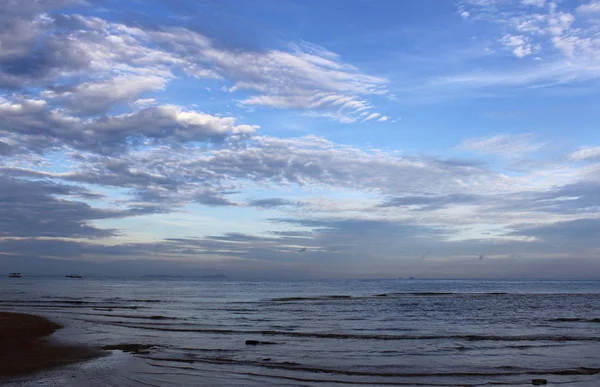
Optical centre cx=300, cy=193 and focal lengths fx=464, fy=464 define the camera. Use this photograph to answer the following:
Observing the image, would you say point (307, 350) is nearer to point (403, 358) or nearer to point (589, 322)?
point (403, 358)

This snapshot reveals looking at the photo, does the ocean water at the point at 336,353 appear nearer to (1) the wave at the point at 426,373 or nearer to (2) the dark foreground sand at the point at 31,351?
(1) the wave at the point at 426,373

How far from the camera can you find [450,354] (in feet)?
70.4

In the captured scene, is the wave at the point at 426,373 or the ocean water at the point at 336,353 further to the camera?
the wave at the point at 426,373

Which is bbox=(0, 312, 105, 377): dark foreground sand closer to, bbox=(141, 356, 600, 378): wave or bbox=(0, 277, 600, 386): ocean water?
bbox=(0, 277, 600, 386): ocean water

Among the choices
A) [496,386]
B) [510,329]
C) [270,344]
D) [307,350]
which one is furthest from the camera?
[510,329]

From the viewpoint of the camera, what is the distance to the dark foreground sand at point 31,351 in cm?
1712

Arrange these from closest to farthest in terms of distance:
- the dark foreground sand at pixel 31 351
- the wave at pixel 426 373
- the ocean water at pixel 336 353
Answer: the ocean water at pixel 336 353
the wave at pixel 426 373
the dark foreground sand at pixel 31 351

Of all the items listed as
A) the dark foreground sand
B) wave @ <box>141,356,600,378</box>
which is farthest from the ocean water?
the dark foreground sand

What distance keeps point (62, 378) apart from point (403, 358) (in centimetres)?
1348

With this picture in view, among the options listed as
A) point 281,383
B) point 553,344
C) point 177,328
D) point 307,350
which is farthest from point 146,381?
point 553,344

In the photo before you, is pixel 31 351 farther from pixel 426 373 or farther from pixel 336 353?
pixel 426 373

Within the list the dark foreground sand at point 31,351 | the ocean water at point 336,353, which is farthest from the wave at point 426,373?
the dark foreground sand at point 31,351

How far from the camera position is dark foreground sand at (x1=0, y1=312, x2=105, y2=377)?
56.2 feet

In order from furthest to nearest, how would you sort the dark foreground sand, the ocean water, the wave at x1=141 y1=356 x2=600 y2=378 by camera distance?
the dark foreground sand, the wave at x1=141 y1=356 x2=600 y2=378, the ocean water
